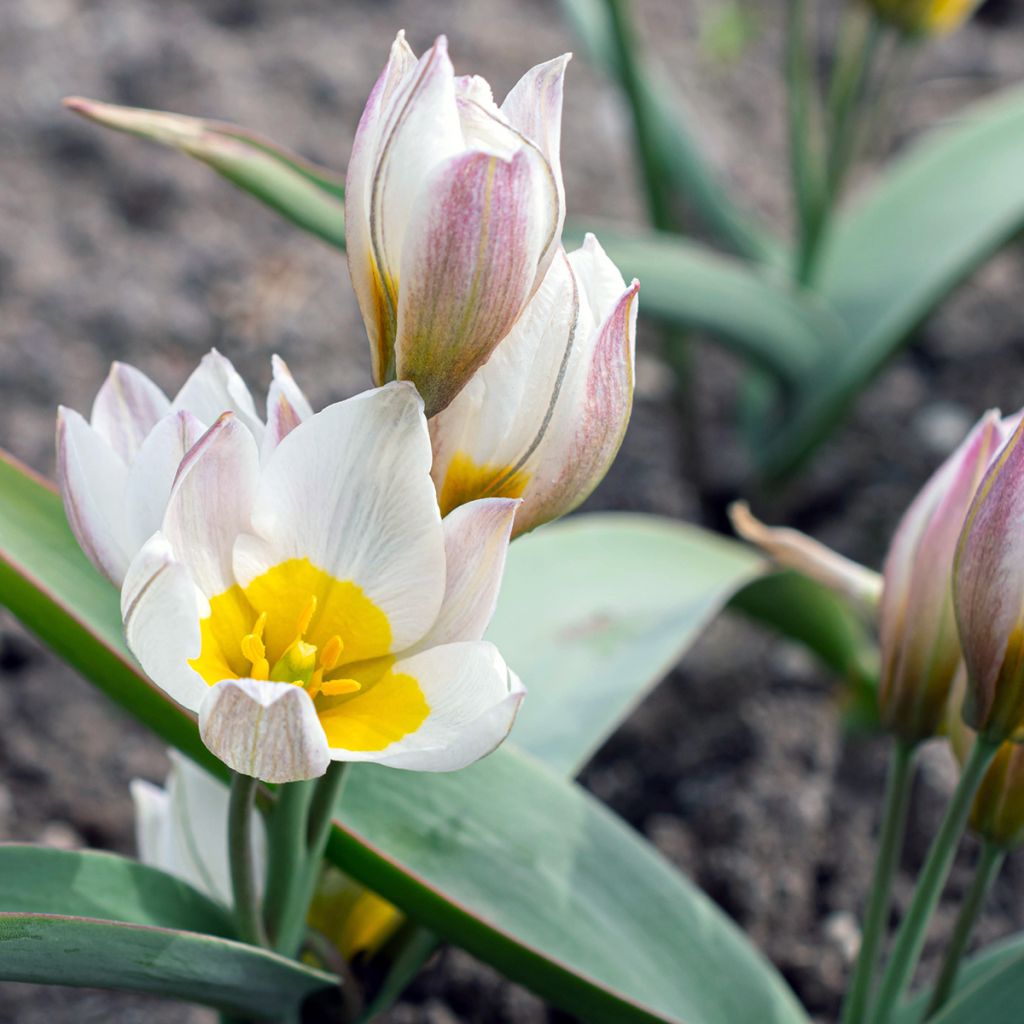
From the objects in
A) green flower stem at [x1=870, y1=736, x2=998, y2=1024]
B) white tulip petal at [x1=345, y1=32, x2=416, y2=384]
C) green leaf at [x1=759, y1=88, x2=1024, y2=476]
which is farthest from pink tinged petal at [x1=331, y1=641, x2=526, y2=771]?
green leaf at [x1=759, y1=88, x2=1024, y2=476]

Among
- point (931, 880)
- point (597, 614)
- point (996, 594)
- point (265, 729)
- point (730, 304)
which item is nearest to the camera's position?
point (265, 729)

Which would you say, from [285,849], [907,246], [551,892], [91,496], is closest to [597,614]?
[551,892]

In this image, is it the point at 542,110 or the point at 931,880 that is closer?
the point at 542,110

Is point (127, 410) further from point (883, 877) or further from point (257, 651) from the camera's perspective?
point (883, 877)

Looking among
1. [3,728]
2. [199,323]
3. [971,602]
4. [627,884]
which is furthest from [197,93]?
[971,602]

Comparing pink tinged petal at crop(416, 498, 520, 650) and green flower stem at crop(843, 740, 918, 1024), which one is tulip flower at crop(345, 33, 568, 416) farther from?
green flower stem at crop(843, 740, 918, 1024)
